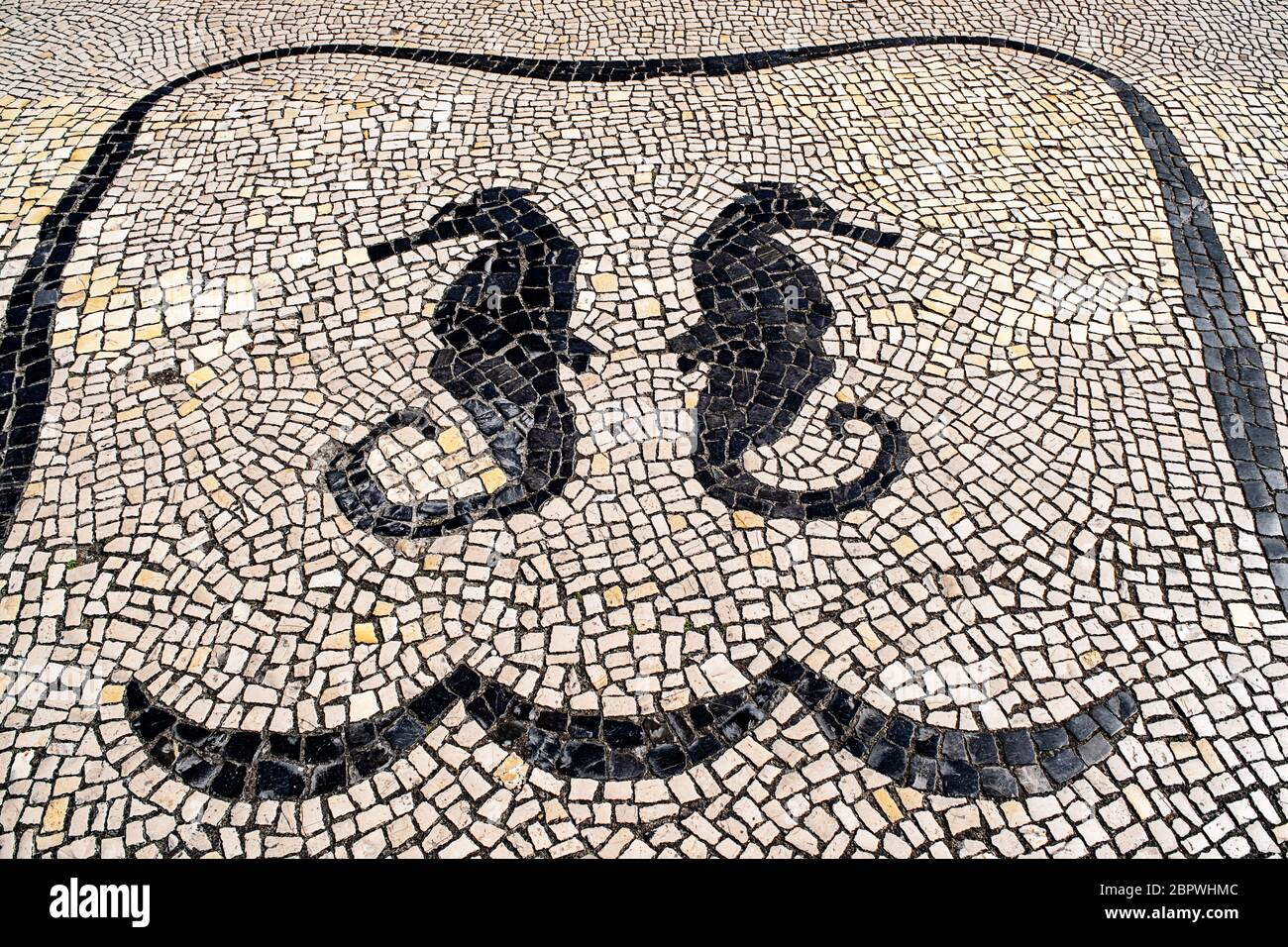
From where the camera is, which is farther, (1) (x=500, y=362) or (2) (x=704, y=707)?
(1) (x=500, y=362)

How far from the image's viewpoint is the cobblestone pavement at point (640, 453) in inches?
141

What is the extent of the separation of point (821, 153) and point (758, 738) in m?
A: 4.13

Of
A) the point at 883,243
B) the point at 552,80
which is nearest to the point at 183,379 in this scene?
the point at 552,80

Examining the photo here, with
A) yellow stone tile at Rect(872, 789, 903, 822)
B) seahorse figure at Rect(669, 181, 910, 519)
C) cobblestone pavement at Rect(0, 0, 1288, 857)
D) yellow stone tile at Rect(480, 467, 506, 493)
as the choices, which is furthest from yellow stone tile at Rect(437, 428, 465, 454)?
yellow stone tile at Rect(872, 789, 903, 822)

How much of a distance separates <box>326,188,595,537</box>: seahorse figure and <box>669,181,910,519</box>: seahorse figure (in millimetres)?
700

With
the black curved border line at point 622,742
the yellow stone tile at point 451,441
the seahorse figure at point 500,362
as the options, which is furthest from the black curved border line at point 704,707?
the yellow stone tile at point 451,441

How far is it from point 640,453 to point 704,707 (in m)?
1.35

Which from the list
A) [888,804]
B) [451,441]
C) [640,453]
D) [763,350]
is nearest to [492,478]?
[451,441]

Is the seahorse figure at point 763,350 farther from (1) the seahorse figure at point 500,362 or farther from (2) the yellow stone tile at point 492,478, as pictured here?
(2) the yellow stone tile at point 492,478

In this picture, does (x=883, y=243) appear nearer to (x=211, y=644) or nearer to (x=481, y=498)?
(x=481, y=498)

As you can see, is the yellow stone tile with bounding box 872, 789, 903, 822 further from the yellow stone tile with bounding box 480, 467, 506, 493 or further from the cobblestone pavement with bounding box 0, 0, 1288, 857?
the yellow stone tile with bounding box 480, 467, 506, 493

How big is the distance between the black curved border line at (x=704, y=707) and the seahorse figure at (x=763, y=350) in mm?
996

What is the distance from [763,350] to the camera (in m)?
5.06

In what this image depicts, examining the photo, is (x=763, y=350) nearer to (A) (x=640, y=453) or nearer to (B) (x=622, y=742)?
(A) (x=640, y=453)
